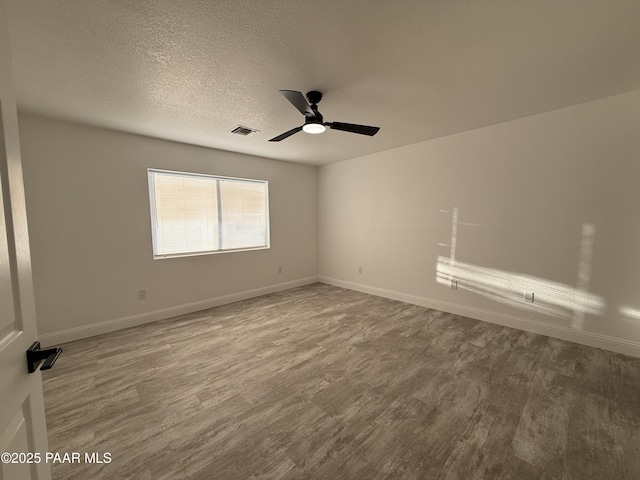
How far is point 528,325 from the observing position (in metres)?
3.09

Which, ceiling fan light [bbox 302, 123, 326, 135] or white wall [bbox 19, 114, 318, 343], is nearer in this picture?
ceiling fan light [bbox 302, 123, 326, 135]

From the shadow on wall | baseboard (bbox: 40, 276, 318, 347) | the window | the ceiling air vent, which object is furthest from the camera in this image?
the window

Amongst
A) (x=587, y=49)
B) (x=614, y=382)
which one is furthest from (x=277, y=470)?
(x=587, y=49)

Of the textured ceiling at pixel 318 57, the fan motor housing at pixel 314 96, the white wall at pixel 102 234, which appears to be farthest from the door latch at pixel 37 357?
the white wall at pixel 102 234

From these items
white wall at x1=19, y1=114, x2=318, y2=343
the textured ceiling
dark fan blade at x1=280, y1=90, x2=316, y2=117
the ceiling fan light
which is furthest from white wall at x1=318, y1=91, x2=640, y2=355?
white wall at x1=19, y1=114, x2=318, y2=343

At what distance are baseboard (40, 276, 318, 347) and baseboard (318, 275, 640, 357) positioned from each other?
2.28 meters

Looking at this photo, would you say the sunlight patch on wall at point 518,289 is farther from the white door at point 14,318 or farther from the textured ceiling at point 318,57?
the white door at point 14,318

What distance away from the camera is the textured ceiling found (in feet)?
4.76

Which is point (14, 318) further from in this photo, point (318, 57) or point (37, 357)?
point (318, 57)

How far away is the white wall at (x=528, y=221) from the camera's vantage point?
256 cm

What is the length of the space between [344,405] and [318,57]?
259 centimetres

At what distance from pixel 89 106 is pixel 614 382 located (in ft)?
17.8

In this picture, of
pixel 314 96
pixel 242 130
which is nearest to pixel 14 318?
pixel 314 96

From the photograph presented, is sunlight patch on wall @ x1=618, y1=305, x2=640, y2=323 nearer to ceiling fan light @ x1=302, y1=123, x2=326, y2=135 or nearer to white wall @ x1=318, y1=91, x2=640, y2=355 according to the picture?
white wall @ x1=318, y1=91, x2=640, y2=355
